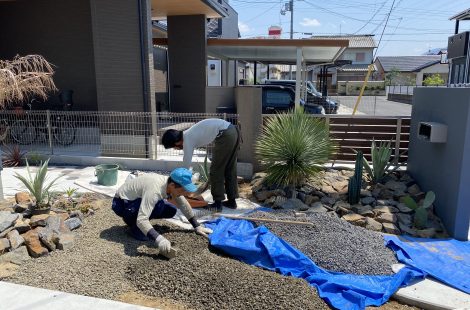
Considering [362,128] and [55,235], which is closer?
[55,235]

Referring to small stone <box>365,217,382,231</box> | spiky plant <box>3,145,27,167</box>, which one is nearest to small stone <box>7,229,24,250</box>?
small stone <box>365,217,382,231</box>

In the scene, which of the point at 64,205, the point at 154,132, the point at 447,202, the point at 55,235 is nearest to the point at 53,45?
the point at 154,132

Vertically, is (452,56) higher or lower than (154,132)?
higher

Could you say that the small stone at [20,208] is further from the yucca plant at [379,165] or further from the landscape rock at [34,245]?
the yucca plant at [379,165]

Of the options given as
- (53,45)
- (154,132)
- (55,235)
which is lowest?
(55,235)

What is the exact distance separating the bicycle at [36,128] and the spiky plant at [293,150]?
14.6 ft

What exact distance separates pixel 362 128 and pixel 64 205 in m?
5.48

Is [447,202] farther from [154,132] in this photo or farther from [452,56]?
[452,56]

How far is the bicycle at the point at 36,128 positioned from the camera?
7.88 meters

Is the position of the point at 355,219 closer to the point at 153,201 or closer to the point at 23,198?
the point at 153,201

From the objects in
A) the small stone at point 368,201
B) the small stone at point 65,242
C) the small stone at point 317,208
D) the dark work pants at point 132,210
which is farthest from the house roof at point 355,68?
the small stone at point 65,242

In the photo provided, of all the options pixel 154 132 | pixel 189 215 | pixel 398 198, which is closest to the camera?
pixel 189 215

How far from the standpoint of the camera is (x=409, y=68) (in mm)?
46344

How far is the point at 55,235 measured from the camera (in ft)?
12.7
